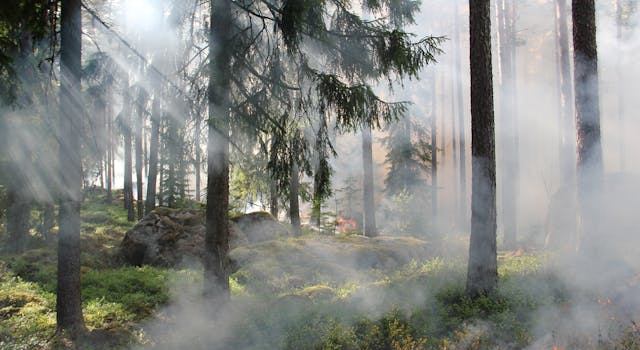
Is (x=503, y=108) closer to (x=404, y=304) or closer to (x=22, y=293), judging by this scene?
(x=404, y=304)

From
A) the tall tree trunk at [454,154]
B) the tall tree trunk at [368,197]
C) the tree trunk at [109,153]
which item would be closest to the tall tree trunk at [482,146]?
the tall tree trunk at [368,197]

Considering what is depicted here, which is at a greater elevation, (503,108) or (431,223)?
(503,108)

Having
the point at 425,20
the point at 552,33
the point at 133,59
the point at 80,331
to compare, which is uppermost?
the point at 552,33

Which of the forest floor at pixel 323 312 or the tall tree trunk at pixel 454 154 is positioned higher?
the tall tree trunk at pixel 454 154

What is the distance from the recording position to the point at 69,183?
848 centimetres

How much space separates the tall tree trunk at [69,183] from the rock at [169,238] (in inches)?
249

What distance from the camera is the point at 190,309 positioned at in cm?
985

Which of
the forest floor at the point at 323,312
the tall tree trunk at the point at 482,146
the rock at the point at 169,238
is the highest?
the tall tree trunk at the point at 482,146

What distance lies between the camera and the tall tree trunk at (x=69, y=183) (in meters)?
8.46

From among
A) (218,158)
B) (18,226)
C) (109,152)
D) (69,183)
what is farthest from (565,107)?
(109,152)

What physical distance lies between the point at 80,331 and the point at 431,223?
18742 millimetres

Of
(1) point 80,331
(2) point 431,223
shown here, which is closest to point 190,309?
(1) point 80,331

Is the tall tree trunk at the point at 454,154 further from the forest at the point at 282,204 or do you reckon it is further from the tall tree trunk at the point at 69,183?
the tall tree trunk at the point at 69,183

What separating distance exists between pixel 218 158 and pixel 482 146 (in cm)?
559
